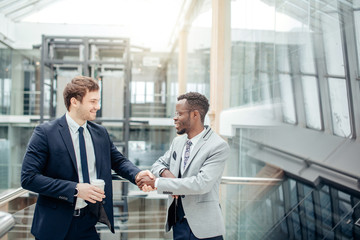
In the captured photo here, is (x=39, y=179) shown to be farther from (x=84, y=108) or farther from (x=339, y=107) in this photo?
(x=339, y=107)

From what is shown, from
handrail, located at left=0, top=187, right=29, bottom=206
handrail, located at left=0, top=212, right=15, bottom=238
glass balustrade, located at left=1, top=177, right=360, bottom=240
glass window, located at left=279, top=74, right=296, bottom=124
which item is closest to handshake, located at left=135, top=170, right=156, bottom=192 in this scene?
glass balustrade, located at left=1, top=177, right=360, bottom=240

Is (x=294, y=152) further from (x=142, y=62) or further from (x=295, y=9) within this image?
(x=142, y=62)

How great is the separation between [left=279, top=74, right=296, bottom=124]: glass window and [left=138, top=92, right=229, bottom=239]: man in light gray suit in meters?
1.30

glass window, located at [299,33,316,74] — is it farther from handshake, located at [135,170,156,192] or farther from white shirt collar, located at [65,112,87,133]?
white shirt collar, located at [65,112,87,133]

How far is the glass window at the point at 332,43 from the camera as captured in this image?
1808mm

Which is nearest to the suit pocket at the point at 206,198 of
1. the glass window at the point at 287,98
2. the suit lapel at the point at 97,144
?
the suit lapel at the point at 97,144

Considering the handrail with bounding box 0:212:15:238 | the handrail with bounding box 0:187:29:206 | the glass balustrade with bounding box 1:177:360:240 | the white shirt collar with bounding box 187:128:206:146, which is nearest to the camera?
the handrail with bounding box 0:212:15:238

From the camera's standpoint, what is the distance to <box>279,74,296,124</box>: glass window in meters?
→ 2.74

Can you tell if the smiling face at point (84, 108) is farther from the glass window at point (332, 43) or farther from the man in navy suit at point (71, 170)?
the glass window at point (332, 43)

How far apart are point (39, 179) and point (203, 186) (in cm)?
83

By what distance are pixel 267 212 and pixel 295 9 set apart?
2.20 metres

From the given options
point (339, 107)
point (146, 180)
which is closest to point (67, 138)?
point (146, 180)

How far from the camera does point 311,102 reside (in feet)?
7.47

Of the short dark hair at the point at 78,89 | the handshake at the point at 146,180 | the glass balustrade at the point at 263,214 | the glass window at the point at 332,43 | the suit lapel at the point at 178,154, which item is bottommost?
the glass balustrade at the point at 263,214
